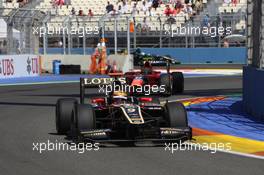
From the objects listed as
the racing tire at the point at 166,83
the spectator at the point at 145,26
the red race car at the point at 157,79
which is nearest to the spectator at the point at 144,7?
the spectator at the point at 145,26

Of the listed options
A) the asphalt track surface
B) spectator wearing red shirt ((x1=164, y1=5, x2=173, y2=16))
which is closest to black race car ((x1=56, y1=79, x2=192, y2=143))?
the asphalt track surface

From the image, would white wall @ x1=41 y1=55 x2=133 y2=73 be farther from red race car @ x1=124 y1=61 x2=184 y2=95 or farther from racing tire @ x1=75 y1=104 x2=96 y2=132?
racing tire @ x1=75 y1=104 x2=96 y2=132

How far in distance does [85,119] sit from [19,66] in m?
21.2

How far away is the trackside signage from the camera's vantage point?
2975 centimetres

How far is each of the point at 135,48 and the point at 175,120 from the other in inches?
1283

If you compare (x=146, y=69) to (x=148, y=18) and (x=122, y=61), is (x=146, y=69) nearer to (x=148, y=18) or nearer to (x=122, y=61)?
(x=122, y=61)

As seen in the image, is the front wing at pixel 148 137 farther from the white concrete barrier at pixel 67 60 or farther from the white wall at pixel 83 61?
the white concrete barrier at pixel 67 60

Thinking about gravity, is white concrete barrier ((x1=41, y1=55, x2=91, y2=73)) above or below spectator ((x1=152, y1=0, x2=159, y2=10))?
below

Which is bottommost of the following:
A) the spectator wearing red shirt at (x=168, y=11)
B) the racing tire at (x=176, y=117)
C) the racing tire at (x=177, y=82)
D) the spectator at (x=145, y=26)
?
the racing tire at (x=177, y=82)

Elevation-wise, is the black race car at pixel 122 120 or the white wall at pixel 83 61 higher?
the black race car at pixel 122 120

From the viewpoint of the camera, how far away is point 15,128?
1230 cm

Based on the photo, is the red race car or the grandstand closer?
the red race car

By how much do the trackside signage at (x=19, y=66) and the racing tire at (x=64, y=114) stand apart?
61.5 feet

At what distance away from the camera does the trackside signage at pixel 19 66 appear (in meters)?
29.8
